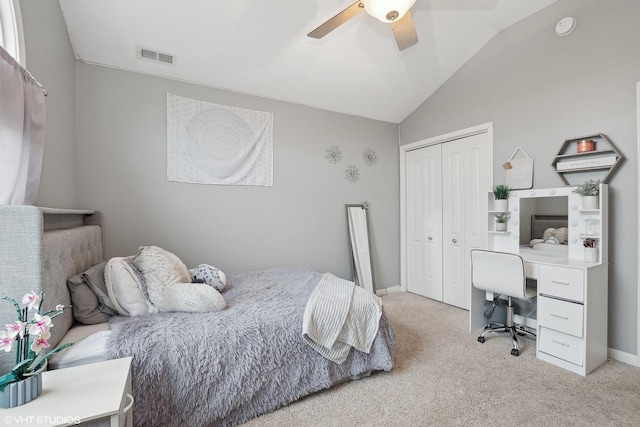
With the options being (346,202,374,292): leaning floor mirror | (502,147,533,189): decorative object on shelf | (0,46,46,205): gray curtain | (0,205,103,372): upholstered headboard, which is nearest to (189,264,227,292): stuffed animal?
(0,205,103,372): upholstered headboard

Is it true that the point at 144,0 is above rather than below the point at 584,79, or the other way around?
above

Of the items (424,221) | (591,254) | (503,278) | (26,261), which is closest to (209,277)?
(26,261)

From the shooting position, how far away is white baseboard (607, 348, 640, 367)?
2.17 metres

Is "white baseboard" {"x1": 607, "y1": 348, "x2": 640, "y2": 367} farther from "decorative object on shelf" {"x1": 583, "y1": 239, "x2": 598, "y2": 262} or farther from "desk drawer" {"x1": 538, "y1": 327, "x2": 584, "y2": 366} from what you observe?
"decorative object on shelf" {"x1": 583, "y1": 239, "x2": 598, "y2": 262}

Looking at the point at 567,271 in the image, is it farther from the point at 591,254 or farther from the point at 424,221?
the point at 424,221

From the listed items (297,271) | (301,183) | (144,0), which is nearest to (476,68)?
(301,183)

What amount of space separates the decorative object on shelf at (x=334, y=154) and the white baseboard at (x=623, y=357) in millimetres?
3059

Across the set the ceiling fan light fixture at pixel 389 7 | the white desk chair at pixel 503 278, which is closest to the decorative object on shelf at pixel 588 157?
the white desk chair at pixel 503 278

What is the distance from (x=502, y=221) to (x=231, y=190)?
9.03ft

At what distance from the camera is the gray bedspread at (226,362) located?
1.38 meters

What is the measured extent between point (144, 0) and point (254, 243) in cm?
224

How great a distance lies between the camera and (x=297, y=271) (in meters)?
2.94

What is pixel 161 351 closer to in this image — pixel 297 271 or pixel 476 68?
pixel 297 271
